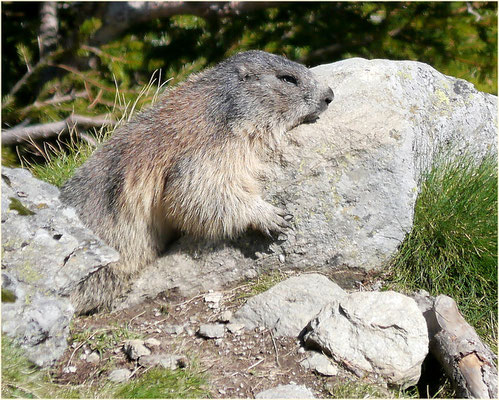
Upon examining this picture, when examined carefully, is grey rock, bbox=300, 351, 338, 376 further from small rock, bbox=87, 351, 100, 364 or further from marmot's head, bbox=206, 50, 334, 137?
marmot's head, bbox=206, 50, 334, 137

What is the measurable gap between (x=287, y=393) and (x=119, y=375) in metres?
1.27

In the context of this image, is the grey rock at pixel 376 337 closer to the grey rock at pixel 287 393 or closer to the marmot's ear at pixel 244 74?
the grey rock at pixel 287 393

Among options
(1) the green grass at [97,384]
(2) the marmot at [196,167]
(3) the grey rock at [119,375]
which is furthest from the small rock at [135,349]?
(2) the marmot at [196,167]

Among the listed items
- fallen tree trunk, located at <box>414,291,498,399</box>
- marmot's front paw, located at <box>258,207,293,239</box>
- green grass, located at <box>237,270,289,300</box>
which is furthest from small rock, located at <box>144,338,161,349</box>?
fallen tree trunk, located at <box>414,291,498,399</box>

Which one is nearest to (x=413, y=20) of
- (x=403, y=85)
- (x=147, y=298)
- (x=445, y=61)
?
(x=445, y=61)

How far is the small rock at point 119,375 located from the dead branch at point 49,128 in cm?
396

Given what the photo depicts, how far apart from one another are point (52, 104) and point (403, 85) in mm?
4444

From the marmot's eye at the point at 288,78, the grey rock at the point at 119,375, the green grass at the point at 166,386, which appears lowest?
the grey rock at the point at 119,375

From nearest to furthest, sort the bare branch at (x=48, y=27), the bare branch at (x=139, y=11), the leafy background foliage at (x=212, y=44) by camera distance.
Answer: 1. the leafy background foliage at (x=212, y=44)
2. the bare branch at (x=48, y=27)
3. the bare branch at (x=139, y=11)

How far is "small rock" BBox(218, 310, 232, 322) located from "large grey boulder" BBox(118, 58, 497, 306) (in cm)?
41

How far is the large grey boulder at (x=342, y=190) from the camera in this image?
5.30 metres

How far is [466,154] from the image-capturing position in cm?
571

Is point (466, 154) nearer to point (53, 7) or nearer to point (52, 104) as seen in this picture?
point (52, 104)

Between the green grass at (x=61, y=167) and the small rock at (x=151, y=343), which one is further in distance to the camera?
the green grass at (x=61, y=167)
